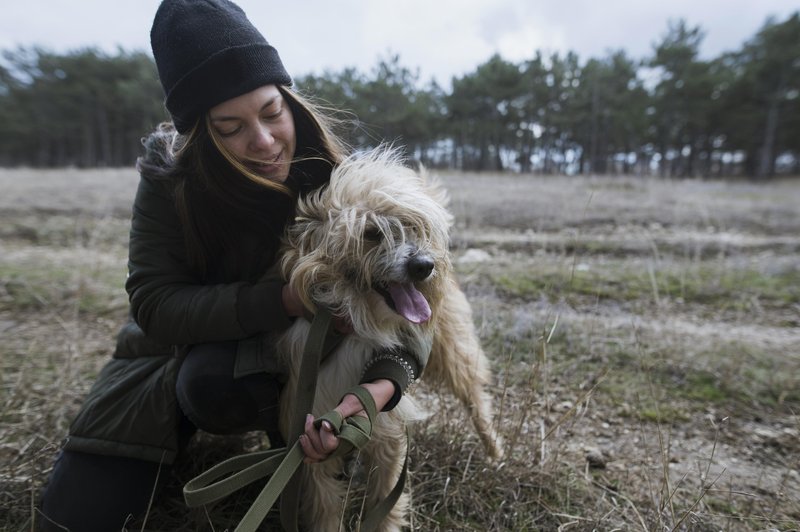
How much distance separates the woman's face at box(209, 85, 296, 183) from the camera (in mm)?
1861

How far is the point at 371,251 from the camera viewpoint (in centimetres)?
161

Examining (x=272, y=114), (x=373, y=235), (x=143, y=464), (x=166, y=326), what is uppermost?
(x=272, y=114)

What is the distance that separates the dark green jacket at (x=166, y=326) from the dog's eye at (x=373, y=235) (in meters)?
0.44

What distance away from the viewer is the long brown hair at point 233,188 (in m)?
1.89

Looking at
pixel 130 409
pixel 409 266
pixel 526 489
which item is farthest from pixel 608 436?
pixel 130 409

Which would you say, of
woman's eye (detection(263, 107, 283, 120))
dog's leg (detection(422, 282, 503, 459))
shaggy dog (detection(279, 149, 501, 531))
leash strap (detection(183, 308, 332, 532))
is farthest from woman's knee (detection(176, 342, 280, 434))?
woman's eye (detection(263, 107, 283, 120))

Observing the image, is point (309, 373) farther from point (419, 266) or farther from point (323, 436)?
point (419, 266)

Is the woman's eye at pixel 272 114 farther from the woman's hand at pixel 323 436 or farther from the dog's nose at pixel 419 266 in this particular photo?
the woman's hand at pixel 323 436

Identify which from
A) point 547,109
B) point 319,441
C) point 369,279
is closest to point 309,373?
point 319,441

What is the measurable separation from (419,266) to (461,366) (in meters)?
1.03

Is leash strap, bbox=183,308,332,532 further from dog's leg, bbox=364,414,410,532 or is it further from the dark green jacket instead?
dog's leg, bbox=364,414,410,532

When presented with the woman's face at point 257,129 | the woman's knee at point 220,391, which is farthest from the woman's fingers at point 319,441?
the woman's face at point 257,129

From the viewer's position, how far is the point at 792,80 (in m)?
34.4

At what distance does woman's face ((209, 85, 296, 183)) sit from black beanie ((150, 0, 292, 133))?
43mm
